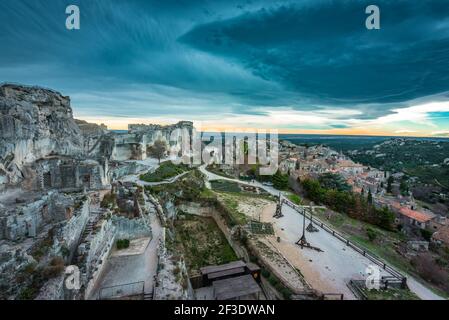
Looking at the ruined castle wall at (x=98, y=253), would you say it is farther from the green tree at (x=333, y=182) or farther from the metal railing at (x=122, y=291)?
the green tree at (x=333, y=182)

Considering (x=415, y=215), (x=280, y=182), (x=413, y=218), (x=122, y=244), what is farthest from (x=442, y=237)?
(x=122, y=244)

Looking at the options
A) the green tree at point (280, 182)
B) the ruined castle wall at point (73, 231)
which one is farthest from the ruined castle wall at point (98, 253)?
the green tree at point (280, 182)

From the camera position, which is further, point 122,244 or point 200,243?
point 200,243

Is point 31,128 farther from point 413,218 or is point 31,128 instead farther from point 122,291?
point 413,218

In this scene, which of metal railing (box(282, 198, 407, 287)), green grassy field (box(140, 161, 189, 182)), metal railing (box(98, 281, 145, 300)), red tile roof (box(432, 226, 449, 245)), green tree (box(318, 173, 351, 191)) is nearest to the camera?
metal railing (box(98, 281, 145, 300))

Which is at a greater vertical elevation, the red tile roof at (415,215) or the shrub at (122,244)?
the shrub at (122,244)

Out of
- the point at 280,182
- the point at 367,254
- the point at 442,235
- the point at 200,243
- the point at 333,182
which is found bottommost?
the point at 442,235

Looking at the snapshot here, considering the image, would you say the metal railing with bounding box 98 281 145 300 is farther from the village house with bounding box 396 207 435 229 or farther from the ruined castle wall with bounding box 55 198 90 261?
the village house with bounding box 396 207 435 229

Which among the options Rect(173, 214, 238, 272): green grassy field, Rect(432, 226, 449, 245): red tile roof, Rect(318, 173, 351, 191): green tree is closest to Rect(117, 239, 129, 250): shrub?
Rect(173, 214, 238, 272): green grassy field

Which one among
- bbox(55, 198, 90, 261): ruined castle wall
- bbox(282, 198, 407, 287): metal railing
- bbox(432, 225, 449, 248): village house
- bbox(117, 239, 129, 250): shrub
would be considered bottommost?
bbox(432, 225, 449, 248): village house
